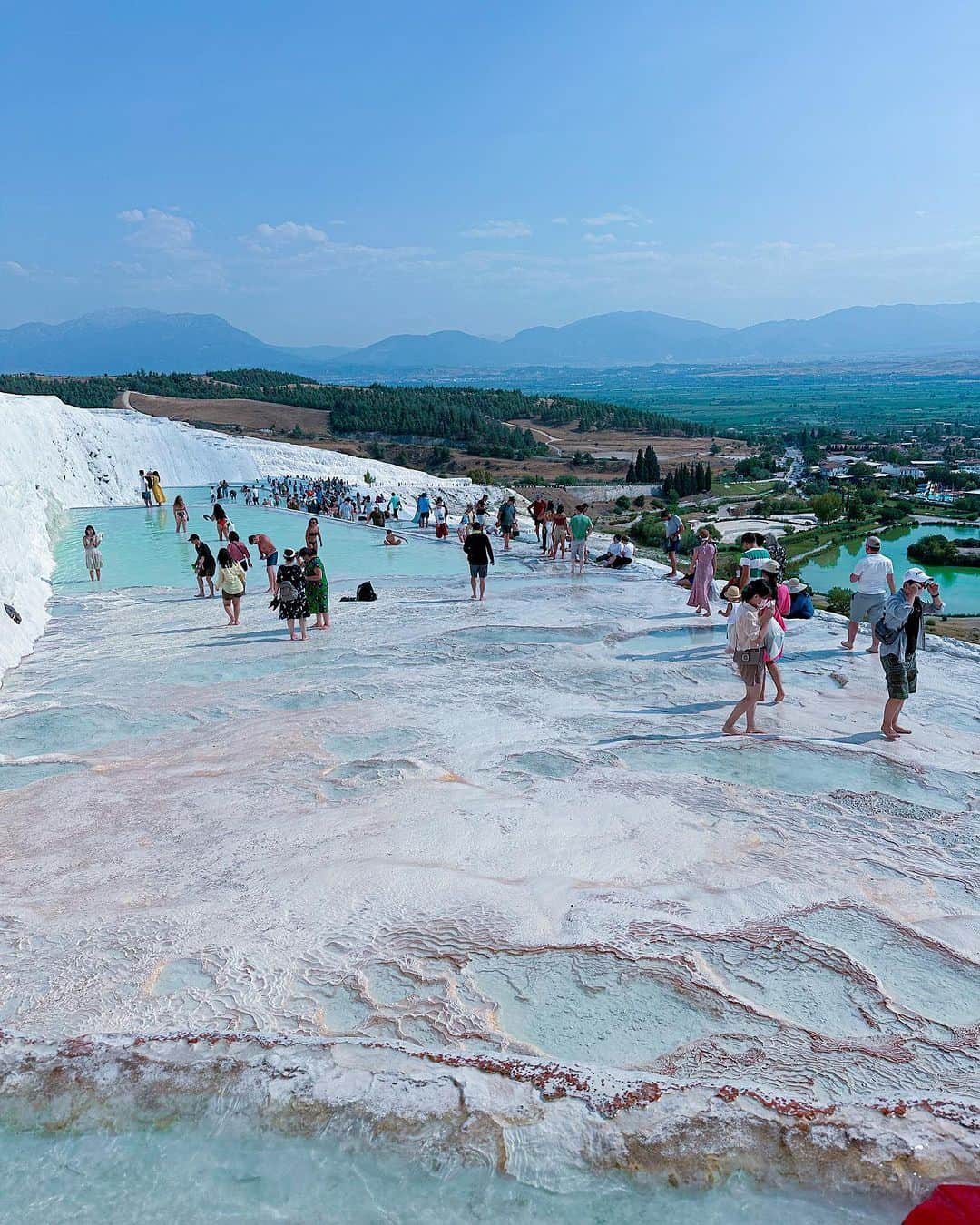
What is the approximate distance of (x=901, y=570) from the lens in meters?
54.5

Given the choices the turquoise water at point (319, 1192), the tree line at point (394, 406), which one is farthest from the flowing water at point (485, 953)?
the tree line at point (394, 406)

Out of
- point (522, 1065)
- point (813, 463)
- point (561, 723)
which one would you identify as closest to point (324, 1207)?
point (522, 1065)

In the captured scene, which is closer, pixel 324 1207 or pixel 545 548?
pixel 324 1207

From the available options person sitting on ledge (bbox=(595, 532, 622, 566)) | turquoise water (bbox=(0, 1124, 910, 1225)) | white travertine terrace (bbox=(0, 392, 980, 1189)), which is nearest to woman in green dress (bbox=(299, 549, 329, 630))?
white travertine terrace (bbox=(0, 392, 980, 1189))

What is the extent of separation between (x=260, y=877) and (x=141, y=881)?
0.69 m

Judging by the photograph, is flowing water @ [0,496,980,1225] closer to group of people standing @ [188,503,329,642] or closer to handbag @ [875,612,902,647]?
handbag @ [875,612,902,647]

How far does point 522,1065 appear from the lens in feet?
11.6

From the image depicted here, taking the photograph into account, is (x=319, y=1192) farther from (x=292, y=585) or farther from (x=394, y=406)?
(x=394, y=406)

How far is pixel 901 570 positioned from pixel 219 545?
46328mm

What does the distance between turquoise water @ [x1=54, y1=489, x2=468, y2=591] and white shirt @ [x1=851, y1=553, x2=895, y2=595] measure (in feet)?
24.3

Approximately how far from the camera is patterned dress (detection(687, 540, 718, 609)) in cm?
1130

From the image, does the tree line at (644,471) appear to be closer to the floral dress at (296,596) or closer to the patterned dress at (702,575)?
the patterned dress at (702,575)

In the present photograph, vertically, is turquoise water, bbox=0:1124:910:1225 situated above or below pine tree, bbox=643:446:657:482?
above

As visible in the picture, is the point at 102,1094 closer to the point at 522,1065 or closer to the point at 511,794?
the point at 522,1065
